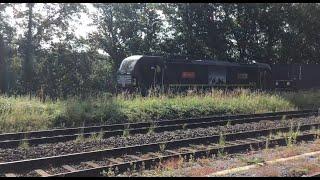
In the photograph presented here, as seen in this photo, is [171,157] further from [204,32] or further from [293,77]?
[204,32]

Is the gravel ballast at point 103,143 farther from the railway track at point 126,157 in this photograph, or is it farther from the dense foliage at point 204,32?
the dense foliage at point 204,32

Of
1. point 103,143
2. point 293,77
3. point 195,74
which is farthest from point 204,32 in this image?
point 103,143

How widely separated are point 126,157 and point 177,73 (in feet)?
54.0

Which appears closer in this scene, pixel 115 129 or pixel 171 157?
pixel 171 157

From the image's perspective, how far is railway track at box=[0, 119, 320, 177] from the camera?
7879 mm

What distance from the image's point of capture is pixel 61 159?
336 inches

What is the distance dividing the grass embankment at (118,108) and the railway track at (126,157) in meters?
5.02

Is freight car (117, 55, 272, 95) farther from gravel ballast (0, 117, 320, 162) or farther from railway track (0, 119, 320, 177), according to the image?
railway track (0, 119, 320, 177)

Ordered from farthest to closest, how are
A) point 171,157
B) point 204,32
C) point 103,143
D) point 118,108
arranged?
point 204,32 < point 118,108 < point 103,143 < point 171,157

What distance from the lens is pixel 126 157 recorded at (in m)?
9.24

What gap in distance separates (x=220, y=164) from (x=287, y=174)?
4.50ft

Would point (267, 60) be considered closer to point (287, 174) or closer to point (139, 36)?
point (139, 36)

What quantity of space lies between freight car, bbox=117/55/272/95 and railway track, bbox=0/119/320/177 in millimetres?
12410

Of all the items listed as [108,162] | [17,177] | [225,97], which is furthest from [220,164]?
[225,97]
